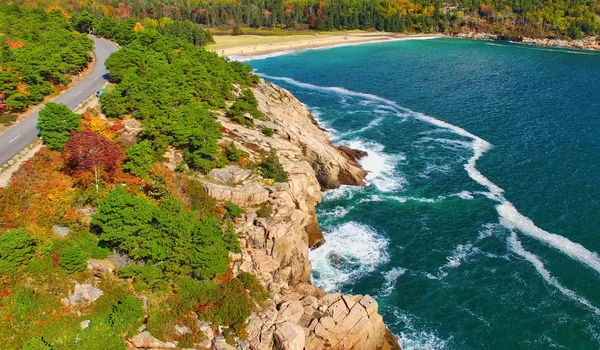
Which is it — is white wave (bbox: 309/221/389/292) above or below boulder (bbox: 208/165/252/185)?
below

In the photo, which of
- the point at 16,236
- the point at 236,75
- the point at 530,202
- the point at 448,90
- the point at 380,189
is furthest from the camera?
the point at 448,90

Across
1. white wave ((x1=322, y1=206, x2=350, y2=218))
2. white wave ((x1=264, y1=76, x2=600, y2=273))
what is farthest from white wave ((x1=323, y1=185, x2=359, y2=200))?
white wave ((x1=264, y1=76, x2=600, y2=273))

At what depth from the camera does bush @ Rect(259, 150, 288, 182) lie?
60.5 metres

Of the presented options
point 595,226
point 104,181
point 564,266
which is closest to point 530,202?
point 595,226

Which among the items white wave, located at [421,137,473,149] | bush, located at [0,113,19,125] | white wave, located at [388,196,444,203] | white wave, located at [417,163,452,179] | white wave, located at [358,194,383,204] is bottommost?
white wave, located at [388,196,444,203]

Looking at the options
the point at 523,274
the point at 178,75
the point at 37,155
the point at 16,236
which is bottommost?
the point at 523,274

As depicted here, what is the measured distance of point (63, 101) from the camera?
223 feet

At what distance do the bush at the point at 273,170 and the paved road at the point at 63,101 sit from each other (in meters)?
30.5

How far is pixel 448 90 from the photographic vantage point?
13388 centimetres

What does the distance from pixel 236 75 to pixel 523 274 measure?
73.0m

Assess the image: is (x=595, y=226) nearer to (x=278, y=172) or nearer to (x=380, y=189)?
(x=380, y=189)

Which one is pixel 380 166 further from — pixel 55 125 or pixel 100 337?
pixel 100 337

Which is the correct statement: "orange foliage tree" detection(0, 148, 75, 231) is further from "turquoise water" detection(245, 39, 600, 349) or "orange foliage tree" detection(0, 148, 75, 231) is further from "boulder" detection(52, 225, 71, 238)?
"turquoise water" detection(245, 39, 600, 349)

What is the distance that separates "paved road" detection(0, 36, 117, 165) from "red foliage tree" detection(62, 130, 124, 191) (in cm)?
830
